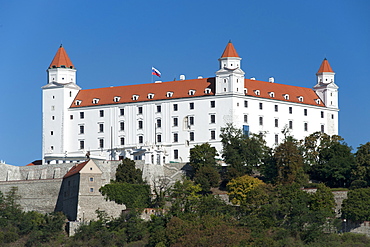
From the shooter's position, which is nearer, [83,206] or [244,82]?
[83,206]

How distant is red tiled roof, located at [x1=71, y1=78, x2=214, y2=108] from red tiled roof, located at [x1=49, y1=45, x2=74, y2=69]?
2996mm

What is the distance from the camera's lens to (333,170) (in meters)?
99.7

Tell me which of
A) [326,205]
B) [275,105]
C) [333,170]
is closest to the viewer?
[326,205]

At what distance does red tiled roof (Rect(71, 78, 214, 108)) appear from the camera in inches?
4385

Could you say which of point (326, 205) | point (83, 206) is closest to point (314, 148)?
point (326, 205)

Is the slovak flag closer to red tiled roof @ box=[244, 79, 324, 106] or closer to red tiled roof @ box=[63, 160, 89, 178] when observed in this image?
red tiled roof @ box=[244, 79, 324, 106]

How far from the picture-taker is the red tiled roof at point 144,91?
11138cm

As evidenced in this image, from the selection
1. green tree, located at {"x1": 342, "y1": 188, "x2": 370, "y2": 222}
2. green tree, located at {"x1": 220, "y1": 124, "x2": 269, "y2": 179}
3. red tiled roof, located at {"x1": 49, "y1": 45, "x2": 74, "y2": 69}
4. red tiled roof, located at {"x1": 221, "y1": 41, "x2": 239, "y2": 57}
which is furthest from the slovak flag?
green tree, located at {"x1": 342, "y1": 188, "x2": 370, "y2": 222}

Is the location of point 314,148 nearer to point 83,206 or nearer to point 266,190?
point 266,190

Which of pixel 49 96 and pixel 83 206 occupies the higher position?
pixel 49 96

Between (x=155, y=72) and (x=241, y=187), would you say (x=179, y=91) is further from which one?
(x=241, y=187)

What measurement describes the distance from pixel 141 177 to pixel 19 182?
10.1 m

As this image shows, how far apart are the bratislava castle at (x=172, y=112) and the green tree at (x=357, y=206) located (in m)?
19.5

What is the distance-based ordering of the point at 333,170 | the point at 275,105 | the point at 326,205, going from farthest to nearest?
1. the point at 275,105
2. the point at 333,170
3. the point at 326,205
